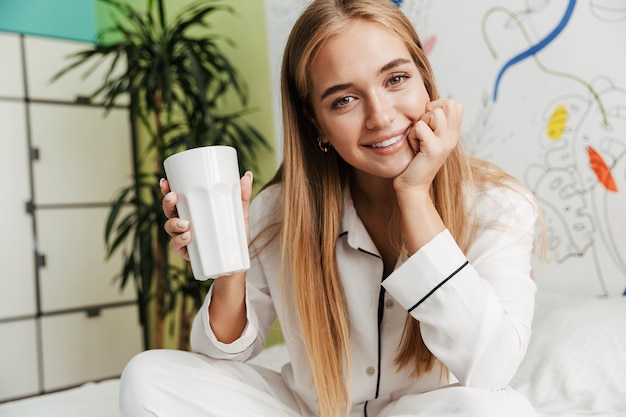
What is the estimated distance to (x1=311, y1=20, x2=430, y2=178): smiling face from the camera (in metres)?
1.12

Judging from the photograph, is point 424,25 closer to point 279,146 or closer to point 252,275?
point 279,146

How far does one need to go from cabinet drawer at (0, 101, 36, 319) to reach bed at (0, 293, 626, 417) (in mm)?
1780

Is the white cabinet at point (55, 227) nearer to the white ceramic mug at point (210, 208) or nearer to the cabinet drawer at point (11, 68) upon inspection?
the cabinet drawer at point (11, 68)

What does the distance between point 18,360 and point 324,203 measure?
2.55m

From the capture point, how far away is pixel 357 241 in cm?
125

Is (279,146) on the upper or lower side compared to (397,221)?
upper

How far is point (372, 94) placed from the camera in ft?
3.65

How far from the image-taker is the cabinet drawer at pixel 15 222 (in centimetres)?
323

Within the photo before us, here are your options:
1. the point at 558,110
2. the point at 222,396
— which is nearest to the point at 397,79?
the point at 222,396

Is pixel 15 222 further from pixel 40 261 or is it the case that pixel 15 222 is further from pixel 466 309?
pixel 466 309

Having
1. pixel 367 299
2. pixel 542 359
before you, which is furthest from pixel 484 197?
pixel 542 359

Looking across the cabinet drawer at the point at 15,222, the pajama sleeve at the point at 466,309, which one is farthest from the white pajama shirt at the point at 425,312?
the cabinet drawer at the point at 15,222

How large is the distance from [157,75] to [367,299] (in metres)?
1.74

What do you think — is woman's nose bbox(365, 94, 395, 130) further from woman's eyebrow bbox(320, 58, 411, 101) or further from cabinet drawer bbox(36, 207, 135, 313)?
cabinet drawer bbox(36, 207, 135, 313)
